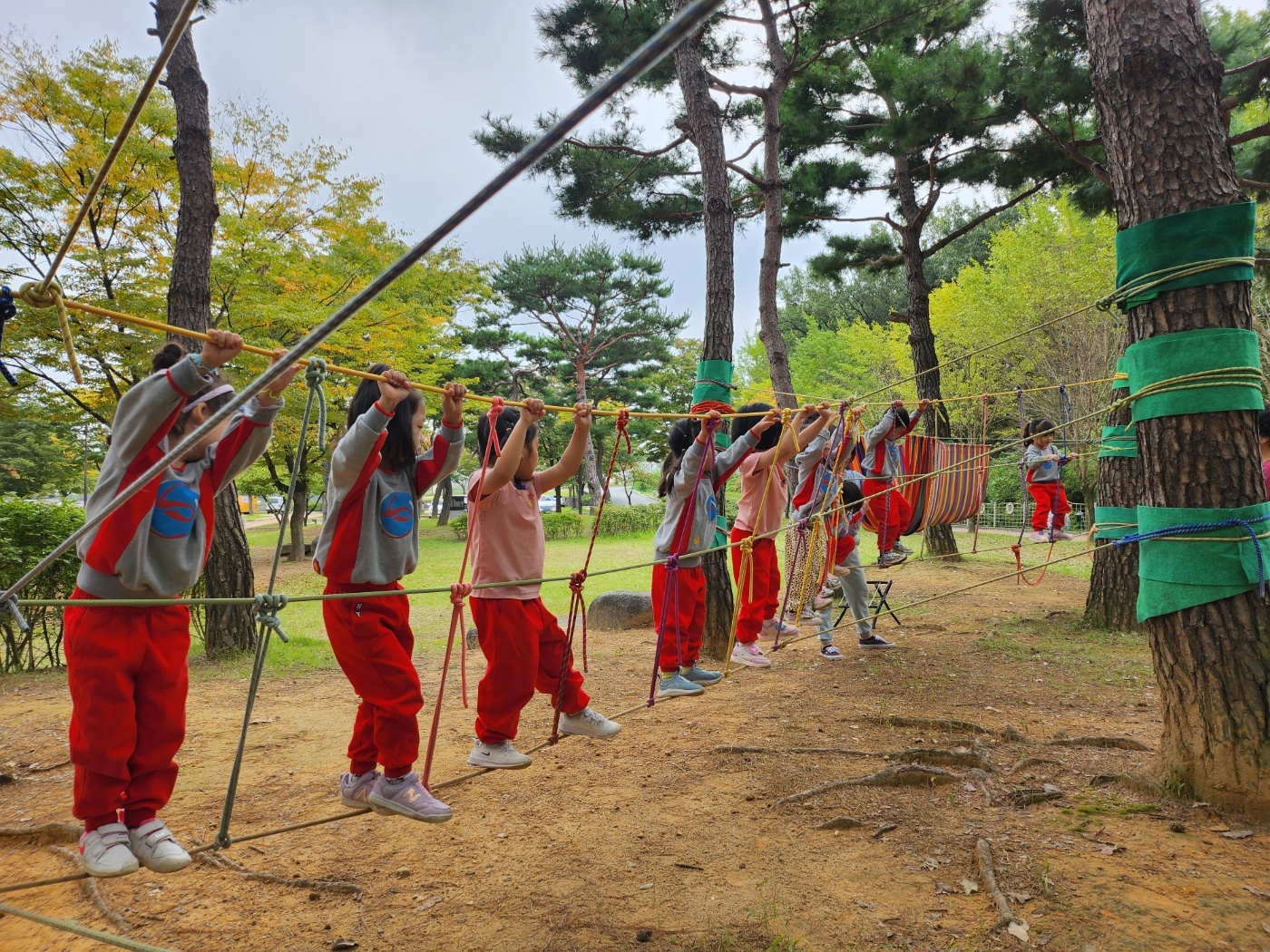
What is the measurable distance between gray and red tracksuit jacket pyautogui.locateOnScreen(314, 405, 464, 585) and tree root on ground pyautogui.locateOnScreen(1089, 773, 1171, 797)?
2317 mm

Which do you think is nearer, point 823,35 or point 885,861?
point 885,861

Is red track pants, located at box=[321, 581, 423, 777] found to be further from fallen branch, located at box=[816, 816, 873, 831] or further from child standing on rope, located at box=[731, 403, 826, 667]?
child standing on rope, located at box=[731, 403, 826, 667]

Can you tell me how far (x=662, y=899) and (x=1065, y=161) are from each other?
24.9ft

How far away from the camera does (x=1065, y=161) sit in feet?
23.6

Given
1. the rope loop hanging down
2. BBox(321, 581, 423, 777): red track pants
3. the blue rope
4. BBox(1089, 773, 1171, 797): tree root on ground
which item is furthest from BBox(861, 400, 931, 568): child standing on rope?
the rope loop hanging down

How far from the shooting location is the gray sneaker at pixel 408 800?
2107 mm

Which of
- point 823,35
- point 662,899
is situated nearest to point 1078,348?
point 823,35

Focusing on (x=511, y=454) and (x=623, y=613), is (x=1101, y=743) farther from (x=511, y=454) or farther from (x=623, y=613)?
(x=623, y=613)

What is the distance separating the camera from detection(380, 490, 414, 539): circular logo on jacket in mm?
2215

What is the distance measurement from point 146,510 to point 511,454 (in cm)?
99

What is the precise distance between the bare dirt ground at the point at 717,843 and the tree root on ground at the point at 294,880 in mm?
22

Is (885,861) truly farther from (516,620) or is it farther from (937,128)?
(937,128)

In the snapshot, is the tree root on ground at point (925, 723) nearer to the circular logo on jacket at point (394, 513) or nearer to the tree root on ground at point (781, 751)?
the tree root on ground at point (781, 751)

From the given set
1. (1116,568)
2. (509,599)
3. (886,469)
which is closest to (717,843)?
(509,599)
